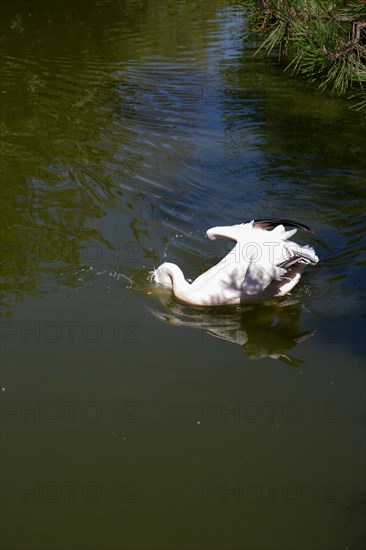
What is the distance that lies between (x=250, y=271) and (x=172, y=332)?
2.43ft

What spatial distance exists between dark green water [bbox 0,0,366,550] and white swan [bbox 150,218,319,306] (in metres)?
0.17

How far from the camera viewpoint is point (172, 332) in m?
5.95

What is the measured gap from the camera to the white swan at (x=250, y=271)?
231 inches

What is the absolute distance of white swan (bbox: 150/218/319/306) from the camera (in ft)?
19.2

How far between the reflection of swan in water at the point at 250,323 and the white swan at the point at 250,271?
90mm

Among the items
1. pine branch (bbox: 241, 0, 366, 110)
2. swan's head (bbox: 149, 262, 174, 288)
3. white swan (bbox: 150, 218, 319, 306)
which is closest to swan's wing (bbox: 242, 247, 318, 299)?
white swan (bbox: 150, 218, 319, 306)

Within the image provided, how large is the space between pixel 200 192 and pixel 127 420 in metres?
3.75
